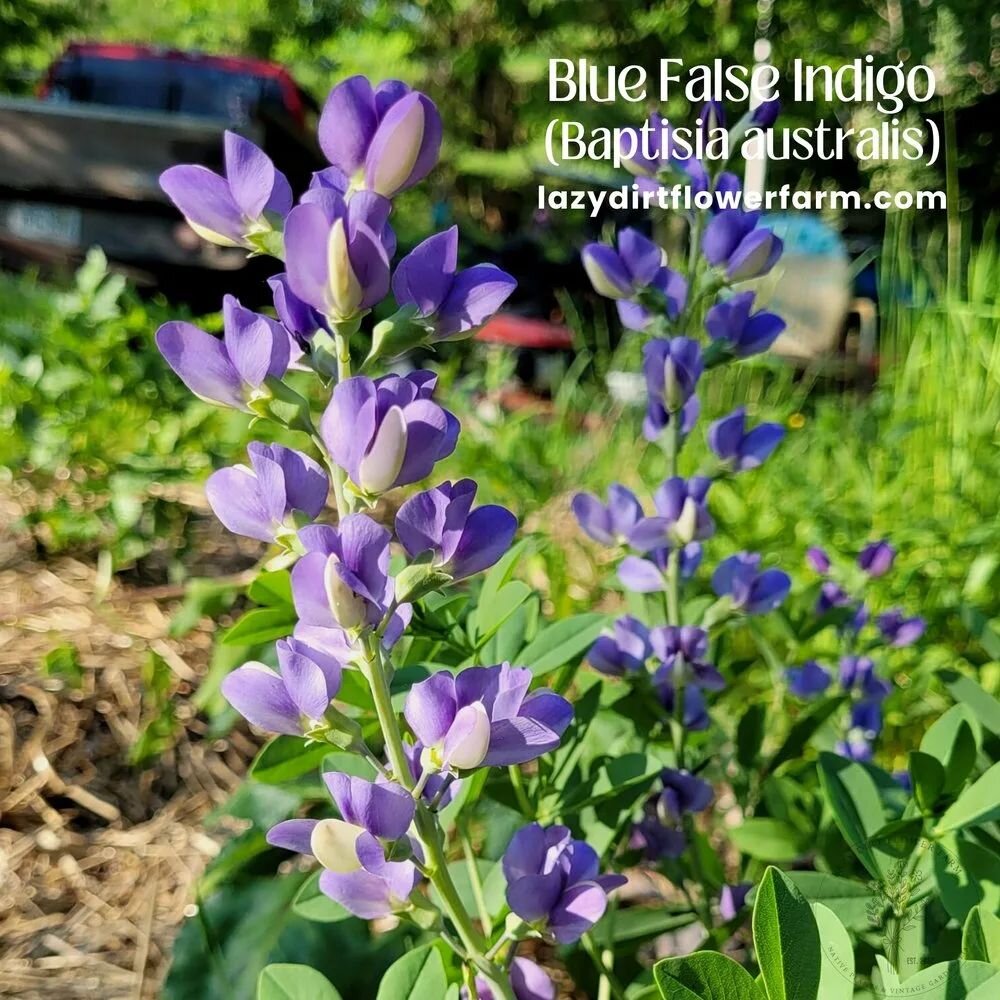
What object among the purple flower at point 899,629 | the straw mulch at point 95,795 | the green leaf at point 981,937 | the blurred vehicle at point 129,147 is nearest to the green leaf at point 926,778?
the green leaf at point 981,937

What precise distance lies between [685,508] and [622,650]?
0.45 ft

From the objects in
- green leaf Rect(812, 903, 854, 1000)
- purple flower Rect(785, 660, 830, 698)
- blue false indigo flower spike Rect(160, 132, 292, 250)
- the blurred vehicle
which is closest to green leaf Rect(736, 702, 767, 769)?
purple flower Rect(785, 660, 830, 698)

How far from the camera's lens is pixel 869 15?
5246 millimetres

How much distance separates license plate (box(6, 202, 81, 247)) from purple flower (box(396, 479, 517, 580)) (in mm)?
4657

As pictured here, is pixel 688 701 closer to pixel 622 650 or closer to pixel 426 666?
pixel 622 650

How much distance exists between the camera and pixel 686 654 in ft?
2.81

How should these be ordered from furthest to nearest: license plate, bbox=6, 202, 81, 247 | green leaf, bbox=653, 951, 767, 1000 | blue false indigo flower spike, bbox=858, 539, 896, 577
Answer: license plate, bbox=6, 202, 81, 247 < blue false indigo flower spike, bbox=858, 539, 896, 577 < green leaf, bbox=653, 951, 767, 1000

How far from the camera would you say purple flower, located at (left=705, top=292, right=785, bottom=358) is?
0.91m

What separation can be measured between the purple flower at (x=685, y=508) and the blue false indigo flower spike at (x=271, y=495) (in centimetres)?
Answer: 41

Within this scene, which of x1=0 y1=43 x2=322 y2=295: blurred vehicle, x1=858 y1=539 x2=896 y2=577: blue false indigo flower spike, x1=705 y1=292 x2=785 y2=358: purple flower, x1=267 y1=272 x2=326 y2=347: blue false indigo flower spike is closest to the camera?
x1=267 y1=272 x2=326 y2=347: blue false indigo flower spike

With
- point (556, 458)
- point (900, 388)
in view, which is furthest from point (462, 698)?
point (900, 388)

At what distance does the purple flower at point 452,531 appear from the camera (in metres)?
0.53

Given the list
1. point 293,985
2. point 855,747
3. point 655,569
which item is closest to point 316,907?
point 293,985

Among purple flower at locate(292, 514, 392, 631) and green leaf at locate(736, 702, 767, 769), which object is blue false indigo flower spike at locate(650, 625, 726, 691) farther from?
purple flower at locate(292, 514, 392, 631)
